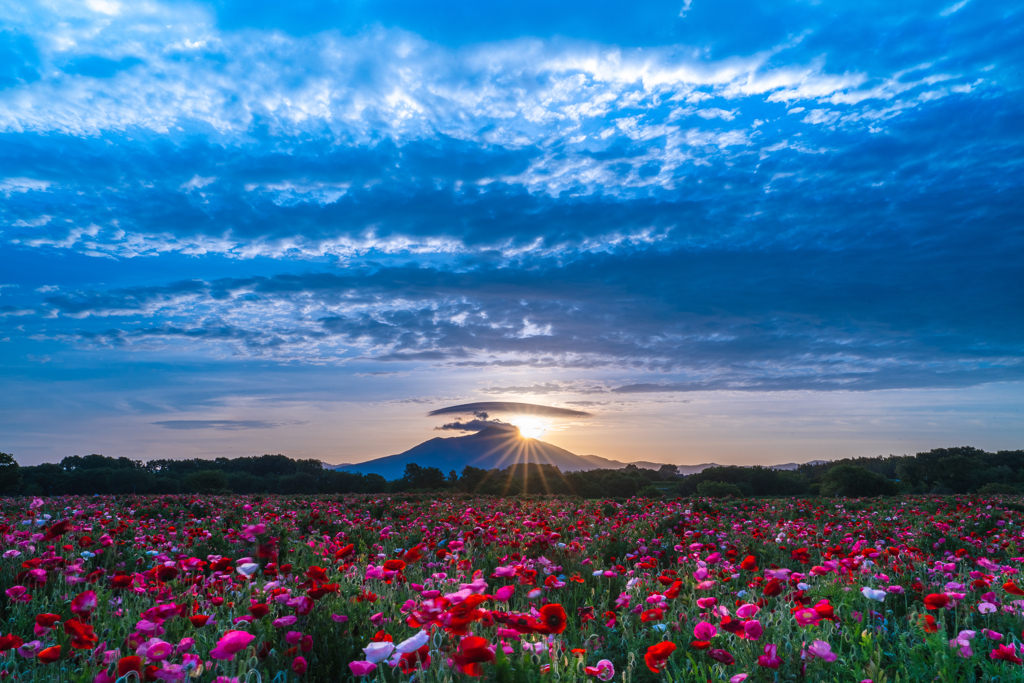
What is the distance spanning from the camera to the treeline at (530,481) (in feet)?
107

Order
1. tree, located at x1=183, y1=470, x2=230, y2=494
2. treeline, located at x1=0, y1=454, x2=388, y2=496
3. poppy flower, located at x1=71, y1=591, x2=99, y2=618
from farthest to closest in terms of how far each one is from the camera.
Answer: tree, located at x1=183, y1=470, x2=230, y2=494 → treeline, located at x1=0, y1=454, x2=388, y2=496 → poppy flower, located at x1=71, y1=591, x2=99, y2=618

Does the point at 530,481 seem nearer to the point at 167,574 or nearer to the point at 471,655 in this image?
the point at 167,574

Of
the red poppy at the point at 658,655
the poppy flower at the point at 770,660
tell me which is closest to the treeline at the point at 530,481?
the poppy flower at the point at 770,660

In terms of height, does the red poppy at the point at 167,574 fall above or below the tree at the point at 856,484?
above

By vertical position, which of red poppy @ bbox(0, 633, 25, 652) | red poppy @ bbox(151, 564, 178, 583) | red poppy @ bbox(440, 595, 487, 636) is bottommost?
red poppy @ bbox(0, 633, 25, 652)

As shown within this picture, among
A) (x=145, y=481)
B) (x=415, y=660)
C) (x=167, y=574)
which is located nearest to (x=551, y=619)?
(x=415, y=660)

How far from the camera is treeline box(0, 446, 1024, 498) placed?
107 feet

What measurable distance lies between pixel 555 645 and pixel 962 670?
2939 millimetres

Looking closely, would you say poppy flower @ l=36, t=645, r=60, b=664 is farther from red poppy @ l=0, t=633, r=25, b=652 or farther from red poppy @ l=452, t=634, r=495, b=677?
red poppy @ l=452, t=634, r=495, b=677

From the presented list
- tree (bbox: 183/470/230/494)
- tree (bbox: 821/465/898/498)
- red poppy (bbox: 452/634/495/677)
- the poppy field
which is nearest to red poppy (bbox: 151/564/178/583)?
the poppy field

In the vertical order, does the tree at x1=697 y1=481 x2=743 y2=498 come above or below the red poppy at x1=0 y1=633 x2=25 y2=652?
below

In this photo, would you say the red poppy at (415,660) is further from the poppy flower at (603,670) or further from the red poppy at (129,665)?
the red poppy at (129,665)

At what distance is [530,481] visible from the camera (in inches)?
1532

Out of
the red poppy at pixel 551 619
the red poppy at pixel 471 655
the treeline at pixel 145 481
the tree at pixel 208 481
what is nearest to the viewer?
the red poppy at pixel 471 655
